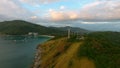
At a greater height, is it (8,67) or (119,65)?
(119,65)

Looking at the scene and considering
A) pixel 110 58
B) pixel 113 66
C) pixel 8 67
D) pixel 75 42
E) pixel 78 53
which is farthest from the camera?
pixel 8 67

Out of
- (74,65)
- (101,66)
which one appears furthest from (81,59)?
(101,66)

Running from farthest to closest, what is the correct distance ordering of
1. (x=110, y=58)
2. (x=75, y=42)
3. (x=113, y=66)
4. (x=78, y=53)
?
(x=75, y=42)
(x=78, y=53)
(x=110, y=58)
(x=113, y=66)

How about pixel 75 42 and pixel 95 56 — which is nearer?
pixel 95 56

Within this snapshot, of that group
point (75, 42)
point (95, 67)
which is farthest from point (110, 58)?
point (75, 42)

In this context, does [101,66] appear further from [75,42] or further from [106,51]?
[75,42]

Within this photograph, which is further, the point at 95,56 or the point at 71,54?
the point at 71,54

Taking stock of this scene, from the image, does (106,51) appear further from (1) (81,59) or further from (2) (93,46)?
(1) (81,59)

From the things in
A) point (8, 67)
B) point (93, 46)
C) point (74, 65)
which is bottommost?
point (8, 67)

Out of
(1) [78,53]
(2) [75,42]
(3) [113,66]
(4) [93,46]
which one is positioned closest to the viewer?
(3) [113,66]
